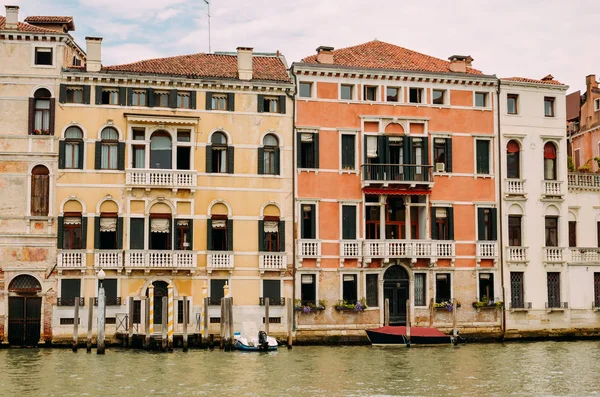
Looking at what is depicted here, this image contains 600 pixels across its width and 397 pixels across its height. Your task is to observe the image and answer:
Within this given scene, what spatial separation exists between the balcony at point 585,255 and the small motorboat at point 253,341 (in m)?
12.5

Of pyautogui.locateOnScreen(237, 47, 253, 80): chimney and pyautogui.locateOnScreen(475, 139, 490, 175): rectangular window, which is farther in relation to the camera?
pyautogui.locateOnScreen(475, 139, 490, 175): rectangular window

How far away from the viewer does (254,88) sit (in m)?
32.6

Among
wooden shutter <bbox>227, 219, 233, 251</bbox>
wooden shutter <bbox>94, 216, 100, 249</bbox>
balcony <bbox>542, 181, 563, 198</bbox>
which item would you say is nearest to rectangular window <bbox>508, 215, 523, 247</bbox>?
balcony <bbox>542, 181, 563, 198</bbox>

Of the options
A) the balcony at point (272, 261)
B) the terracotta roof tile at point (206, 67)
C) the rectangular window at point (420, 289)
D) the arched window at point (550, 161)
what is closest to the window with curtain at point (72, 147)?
the terracotta roof tile at point (206, 67)

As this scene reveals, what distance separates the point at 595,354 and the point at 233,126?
46.7 ft

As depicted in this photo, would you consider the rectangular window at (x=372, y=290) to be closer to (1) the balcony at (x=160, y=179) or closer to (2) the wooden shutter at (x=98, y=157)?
(1) the balcony at (x=160, y=179)

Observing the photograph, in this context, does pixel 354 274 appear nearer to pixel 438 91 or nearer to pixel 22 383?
pixel 438 91

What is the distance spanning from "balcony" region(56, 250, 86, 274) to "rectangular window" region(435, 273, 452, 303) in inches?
493

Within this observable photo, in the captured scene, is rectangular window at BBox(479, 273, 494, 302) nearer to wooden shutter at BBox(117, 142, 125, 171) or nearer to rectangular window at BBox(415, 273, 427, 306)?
rectangular window at BBox(415, 273, 427, 306)

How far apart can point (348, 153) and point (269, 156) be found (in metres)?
2.87

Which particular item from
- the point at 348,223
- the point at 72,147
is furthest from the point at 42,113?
the point at 348,223

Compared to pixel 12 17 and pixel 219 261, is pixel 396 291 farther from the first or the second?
pixel 12 17

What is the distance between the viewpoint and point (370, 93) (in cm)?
3388

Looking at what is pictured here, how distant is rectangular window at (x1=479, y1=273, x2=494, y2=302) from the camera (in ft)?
112
